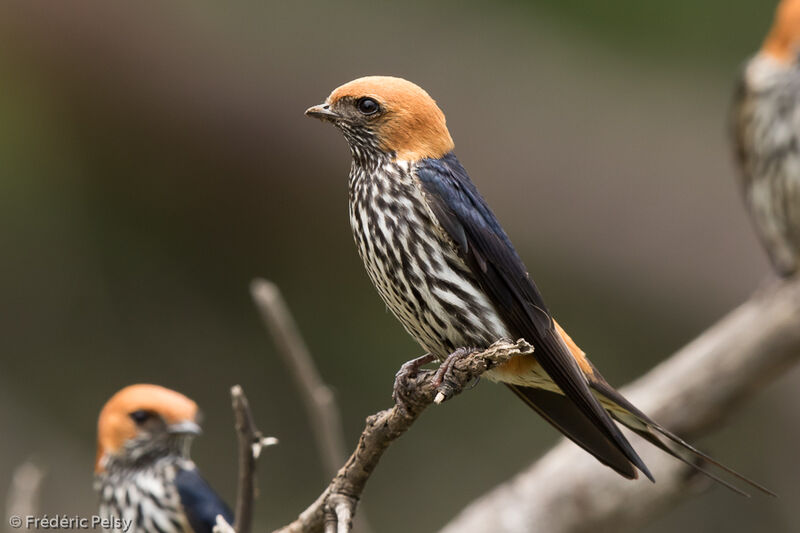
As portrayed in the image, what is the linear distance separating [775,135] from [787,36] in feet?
1.50

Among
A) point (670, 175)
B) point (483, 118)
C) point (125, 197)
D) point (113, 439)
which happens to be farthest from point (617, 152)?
point (113, 439)

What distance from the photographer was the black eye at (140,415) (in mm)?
4145

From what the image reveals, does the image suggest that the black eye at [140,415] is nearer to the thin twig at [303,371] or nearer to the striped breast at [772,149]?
the thin twig at [303,371]

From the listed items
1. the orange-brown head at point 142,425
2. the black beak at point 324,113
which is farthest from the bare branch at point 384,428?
the orange-brown head at point 142,425

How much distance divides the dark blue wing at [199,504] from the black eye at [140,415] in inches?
9.4

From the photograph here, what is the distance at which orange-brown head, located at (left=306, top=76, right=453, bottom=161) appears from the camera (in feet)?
9.08

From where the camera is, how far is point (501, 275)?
2.74 metres

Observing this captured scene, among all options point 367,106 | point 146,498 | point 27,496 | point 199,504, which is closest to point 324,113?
point 367,106

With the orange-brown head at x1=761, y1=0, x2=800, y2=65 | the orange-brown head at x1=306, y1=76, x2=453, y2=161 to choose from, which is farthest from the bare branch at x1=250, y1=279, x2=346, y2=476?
the orange-brown head at x1=761, y1=0, x2=800, y2=65

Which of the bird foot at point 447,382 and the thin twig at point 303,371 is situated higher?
the thin twig at point 303,371

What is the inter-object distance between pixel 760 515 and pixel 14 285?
5107 millimetres

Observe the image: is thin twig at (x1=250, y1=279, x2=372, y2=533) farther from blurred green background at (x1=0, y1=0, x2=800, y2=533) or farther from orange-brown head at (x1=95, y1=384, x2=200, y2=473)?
blurred green background at (x1=0, y1=0, x2=800, y2=533)

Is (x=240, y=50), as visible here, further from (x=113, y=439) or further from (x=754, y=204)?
(x=113, y=439)

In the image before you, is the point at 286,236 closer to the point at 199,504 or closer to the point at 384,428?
the point at 199,504
